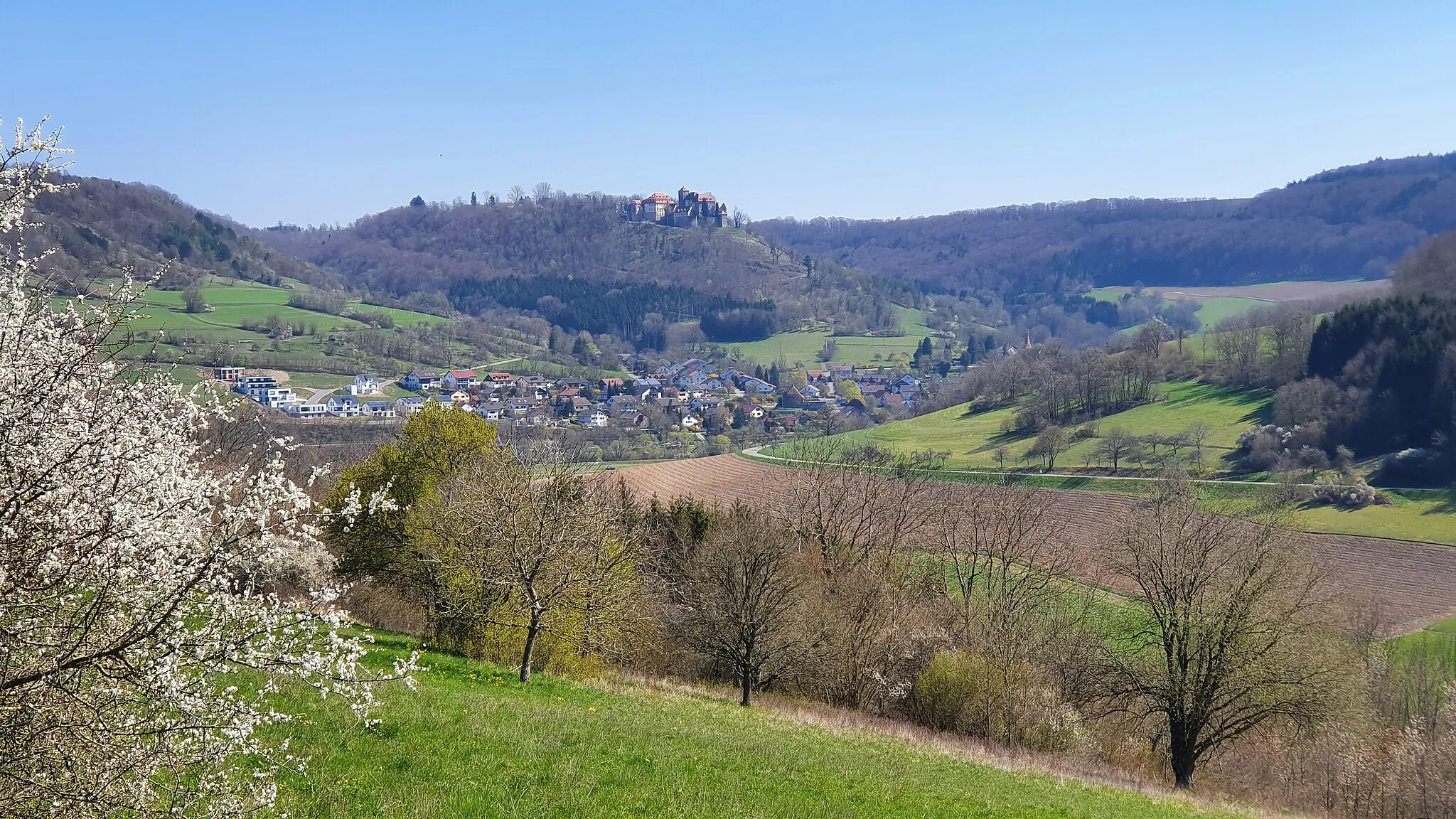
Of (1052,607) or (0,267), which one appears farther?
(1052,607)

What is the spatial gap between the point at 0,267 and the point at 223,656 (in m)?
3.63

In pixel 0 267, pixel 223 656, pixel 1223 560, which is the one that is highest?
pixel 0 267

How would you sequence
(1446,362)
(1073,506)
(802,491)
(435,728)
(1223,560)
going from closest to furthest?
(435,728)
(1223,560)
(802,491)
(1073,506)
(1446,362)

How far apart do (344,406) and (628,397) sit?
56.7 metres

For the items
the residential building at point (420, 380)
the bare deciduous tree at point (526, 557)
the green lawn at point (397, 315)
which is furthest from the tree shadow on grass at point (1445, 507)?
the green lawn at point (397, 315)

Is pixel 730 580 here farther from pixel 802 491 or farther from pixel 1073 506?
pixel 1073 506

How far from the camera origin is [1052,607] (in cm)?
4731

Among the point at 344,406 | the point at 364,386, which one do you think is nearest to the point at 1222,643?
the point at 344,406

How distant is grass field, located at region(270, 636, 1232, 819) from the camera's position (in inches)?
415

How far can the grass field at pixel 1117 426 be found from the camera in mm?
95062

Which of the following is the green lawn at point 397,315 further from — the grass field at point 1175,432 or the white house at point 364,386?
the grass field at point 1175,432

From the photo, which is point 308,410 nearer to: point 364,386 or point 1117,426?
point 364,386

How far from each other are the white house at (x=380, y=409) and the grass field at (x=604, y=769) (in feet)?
315

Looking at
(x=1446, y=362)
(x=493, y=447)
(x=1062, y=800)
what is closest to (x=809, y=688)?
(x=493, y=447)
